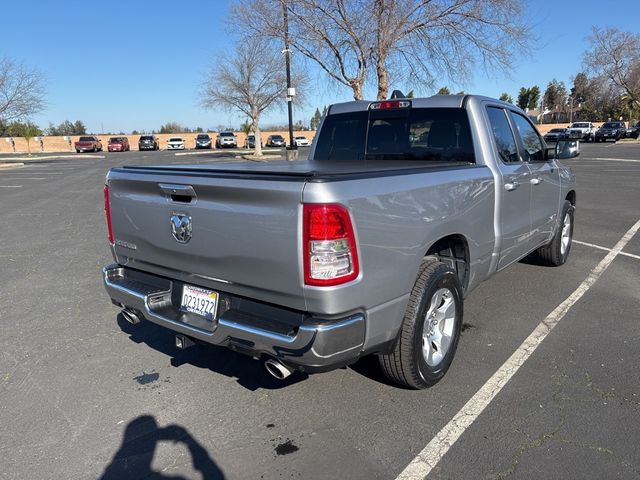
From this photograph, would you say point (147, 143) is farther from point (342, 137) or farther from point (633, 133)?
point (342, 137)

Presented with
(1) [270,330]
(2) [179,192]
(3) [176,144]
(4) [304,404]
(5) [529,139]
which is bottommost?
(4) [304,404]

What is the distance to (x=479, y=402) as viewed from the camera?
3213 millimetres

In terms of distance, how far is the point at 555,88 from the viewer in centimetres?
11300

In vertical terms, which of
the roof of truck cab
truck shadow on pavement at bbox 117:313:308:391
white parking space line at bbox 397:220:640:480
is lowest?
white parking space line at bbox 397:220:640:480

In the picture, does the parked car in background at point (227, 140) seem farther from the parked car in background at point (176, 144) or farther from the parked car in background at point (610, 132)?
the parked car in background at point (610, 132)

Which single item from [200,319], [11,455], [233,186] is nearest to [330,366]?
[200,319]

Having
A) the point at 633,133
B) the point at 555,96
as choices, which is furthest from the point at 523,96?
the point at 633,133

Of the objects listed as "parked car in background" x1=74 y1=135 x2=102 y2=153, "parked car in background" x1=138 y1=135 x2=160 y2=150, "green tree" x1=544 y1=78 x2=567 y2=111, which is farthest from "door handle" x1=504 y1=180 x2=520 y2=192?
"green tree" x1=544 y1=78 x2=567 y2=111

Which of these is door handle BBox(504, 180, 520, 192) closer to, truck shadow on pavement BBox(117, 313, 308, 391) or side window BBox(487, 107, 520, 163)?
side window BBox(487, 107, 520, 163)

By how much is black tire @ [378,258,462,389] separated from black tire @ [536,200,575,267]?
2933 mm

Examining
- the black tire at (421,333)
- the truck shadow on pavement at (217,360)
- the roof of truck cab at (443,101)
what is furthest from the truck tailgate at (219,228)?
the roof of truck cab at (443,101)

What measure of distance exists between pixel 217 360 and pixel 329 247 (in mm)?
1868

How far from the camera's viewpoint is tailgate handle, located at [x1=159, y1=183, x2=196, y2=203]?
9.74ft

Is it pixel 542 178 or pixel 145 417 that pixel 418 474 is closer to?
pixel 145 417
